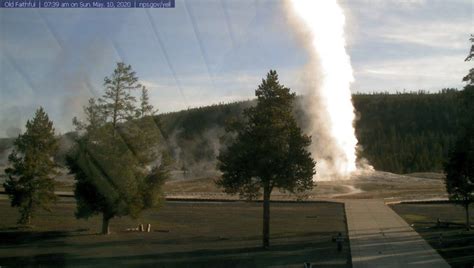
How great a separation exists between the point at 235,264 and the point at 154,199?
11544 millimetres

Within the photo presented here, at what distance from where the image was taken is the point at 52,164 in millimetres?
33906

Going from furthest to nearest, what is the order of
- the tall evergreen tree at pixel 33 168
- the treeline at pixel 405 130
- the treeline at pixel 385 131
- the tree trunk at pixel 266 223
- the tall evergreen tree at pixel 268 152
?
the treeline at pixel 385 131 → the treeline at pixel 405 130 → the tall evergreen tree at pixel 33 168 → the tall evergreen tree at pixel 268 152 → the tree trunk at pixel 266 223

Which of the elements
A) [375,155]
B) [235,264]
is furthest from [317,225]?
[375,155]

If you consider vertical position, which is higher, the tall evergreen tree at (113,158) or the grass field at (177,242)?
the tall evergreen tree at (113,158)

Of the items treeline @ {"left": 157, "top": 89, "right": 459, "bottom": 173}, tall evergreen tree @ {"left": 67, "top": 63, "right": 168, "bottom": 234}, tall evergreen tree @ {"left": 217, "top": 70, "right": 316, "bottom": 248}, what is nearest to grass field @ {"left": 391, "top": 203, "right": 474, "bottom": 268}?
tall evergreen tree @ {"left": 217, "top": 70, "right": 316, "bottom": 248}

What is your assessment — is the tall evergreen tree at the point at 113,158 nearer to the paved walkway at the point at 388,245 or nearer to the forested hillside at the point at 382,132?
the paved walkway at the point at 388,245

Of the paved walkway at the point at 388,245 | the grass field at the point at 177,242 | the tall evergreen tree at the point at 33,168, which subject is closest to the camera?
the paved walkway at the point at 388,245

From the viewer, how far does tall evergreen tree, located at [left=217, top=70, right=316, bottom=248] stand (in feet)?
77.0

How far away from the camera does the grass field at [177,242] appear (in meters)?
19.0

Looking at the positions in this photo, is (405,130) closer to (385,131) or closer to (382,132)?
(385,131)

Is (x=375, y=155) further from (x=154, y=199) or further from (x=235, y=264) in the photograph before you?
(x=235, y=264)

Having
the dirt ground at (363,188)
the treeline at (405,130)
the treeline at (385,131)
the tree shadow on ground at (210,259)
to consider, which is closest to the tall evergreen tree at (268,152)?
the tree shadow on ground at (210,259)

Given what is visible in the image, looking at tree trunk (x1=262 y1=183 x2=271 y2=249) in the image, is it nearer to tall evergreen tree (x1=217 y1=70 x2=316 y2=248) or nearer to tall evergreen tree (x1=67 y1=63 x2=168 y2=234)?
tall evergreen tree (x1=217 y1=70 x2=316 y2=248)

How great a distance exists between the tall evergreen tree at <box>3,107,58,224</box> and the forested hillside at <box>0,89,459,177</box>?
5986 cm
